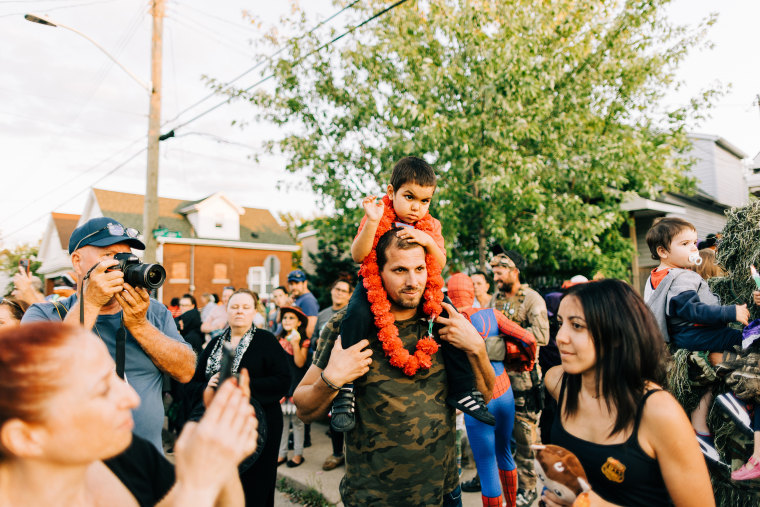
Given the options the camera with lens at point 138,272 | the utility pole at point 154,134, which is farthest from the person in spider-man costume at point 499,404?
the utility pole at point 154,134

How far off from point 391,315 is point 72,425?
1.55m

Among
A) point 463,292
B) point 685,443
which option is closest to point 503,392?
point 463,292

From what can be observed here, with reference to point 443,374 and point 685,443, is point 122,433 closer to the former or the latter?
point 443,374

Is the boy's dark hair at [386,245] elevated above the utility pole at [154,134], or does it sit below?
below

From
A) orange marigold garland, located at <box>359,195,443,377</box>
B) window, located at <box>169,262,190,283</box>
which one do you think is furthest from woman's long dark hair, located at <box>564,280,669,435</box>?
window, located at <box>169,262,190,283</box>

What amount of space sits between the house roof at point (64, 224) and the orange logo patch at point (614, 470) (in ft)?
114

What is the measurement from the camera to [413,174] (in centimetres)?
287

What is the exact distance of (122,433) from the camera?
44.5 inches

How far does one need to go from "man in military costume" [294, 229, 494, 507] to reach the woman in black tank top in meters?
0.55

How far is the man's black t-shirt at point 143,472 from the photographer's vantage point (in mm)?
1408

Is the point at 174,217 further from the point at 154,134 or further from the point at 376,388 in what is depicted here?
the point at 376,388

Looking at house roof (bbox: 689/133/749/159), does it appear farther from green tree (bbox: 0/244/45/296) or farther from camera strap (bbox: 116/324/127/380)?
green tree (bbox: 0/244/45/296)

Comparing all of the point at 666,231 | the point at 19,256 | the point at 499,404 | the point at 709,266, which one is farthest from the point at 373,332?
the point at 19,256

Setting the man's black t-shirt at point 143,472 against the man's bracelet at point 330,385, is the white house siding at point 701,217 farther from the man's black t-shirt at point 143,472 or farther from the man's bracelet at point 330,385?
the man's black t-shirt at point 143,472
